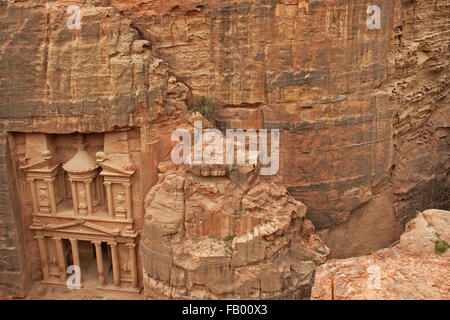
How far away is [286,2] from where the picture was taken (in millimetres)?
12797

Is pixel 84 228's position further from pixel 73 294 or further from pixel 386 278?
pixel 386 278

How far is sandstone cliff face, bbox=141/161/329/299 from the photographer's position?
1123 centimetres

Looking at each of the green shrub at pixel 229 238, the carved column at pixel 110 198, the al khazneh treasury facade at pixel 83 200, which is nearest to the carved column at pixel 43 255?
the al khazneh treasury facade at pixel 83 200

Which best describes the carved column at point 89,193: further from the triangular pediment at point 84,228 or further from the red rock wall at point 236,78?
the red rock wall at point 236,78

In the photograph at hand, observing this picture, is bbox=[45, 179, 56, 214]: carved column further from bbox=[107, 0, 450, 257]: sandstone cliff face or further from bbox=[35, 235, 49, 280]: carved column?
bbox=[107, 0, 450, 257]: sandstone cliff face

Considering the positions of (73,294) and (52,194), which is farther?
(73,294)

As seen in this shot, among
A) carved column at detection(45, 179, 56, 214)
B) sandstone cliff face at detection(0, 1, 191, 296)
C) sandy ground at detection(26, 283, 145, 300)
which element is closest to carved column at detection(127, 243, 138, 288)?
sandy ground at detection(26, 283, 145, 300)

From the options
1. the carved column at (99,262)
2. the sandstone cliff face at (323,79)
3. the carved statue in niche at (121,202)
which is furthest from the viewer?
the carved column at (99,262)

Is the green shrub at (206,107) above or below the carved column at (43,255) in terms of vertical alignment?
above

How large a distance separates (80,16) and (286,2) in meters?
5.92

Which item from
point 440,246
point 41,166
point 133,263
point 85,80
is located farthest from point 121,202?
point 440,246

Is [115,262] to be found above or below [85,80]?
below

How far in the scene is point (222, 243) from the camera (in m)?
11.5

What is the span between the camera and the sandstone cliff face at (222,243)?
1123cm
